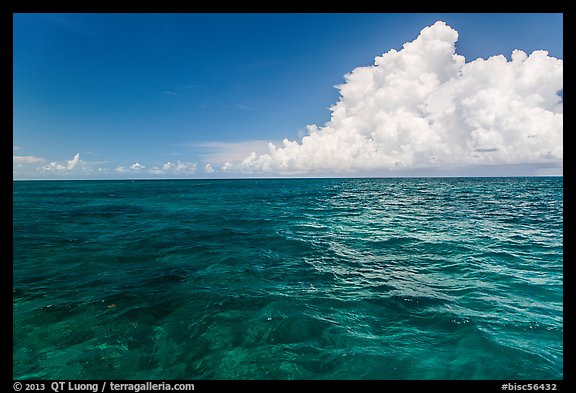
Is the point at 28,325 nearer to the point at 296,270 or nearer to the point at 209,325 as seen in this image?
the point at 209,325

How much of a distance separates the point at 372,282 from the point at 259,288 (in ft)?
18.7

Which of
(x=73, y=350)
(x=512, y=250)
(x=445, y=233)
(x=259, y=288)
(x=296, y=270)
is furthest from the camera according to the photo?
(x=445, y=233)

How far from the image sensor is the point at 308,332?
29.4 feet

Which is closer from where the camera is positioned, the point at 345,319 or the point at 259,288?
the point at 345,319

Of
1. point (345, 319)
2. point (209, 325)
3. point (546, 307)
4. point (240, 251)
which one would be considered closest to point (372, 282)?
point (345, 319)

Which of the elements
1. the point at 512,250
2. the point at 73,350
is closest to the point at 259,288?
the point at 73,350
